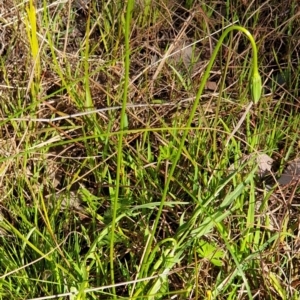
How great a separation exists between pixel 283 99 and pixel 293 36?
0.22 m

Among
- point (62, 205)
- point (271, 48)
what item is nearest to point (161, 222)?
point (62, 205)

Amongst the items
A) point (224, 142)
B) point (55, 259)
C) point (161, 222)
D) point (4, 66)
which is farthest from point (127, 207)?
point (4, 66)

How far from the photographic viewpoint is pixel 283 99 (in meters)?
1.62

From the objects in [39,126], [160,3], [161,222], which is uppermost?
[160,3]

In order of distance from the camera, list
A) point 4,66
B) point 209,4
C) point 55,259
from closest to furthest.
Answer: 1. point 55,259
2. point 4,66
3. point 209,4

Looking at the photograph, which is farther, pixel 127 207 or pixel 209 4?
pixel 209 4

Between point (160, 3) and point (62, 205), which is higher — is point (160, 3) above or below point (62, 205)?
above

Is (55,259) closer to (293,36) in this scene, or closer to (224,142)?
(224,142)

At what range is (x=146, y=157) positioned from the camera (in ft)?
4.78

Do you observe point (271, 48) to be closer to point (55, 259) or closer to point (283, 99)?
point (283, 99)

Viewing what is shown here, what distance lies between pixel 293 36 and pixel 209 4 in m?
0.29

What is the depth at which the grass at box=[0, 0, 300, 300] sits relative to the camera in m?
1.24

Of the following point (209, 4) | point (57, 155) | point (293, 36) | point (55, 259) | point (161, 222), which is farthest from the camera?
point (209, 4)

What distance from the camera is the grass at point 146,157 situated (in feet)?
4.07
